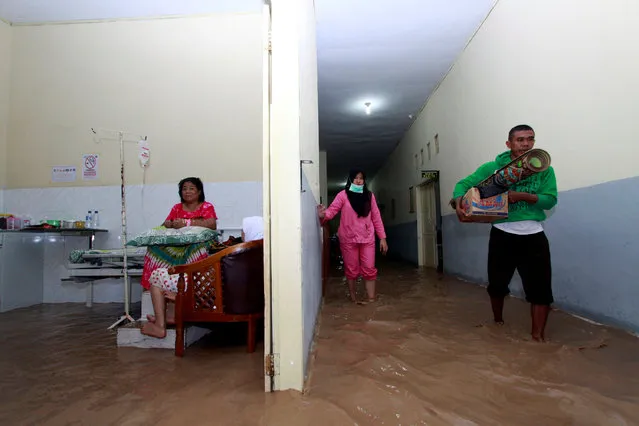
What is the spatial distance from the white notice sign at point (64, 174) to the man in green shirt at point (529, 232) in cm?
462

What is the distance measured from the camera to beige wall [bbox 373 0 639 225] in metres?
2.43

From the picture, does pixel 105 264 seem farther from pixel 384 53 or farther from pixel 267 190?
pixel 384 53

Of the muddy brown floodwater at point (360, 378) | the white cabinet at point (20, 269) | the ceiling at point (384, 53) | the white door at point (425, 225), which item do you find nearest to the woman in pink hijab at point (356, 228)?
the muddy brown floodwater at point (360, 378)

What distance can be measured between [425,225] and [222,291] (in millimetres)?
6338

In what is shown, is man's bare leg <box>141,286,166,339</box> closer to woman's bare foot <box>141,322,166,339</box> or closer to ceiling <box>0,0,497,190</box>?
woman's bare foot <box>141,322,166,339</box>


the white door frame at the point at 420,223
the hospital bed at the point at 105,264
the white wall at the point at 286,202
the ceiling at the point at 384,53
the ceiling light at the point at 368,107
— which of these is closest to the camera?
the white wall at the point at 286,202

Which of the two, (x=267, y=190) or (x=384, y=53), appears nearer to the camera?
(x=267, y=190)

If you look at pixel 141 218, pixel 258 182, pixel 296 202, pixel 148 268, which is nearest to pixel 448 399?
pixel 296 202

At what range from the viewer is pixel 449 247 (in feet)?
19.7

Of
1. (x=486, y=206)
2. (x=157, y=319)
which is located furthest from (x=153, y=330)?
(x=486, y=206)

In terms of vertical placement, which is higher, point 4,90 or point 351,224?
point 4,90

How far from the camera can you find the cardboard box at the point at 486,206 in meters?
2.17

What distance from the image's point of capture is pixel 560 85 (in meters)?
3.03

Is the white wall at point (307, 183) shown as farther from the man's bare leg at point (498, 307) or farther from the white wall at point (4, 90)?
the white wall at point (4, 90)
